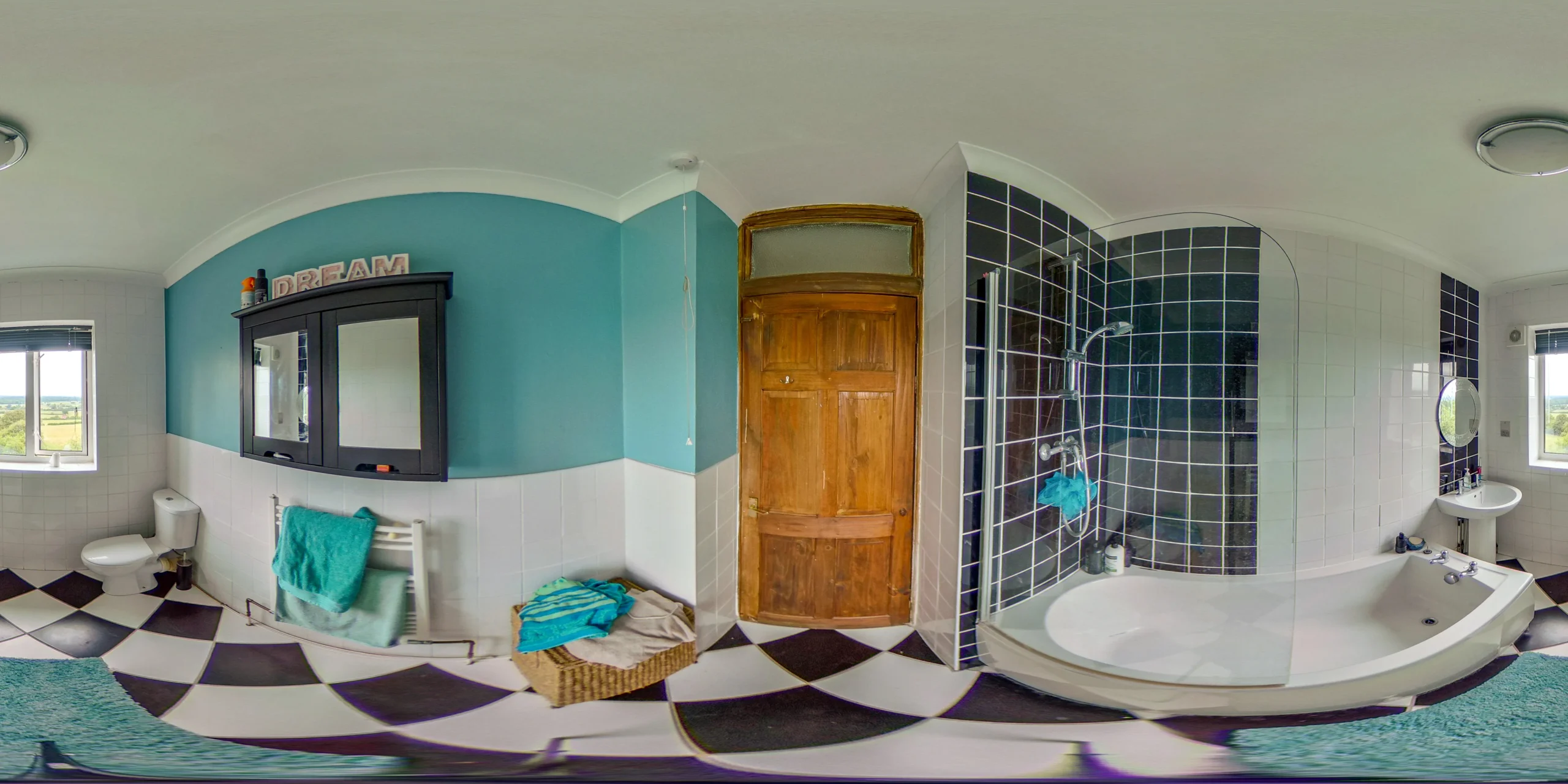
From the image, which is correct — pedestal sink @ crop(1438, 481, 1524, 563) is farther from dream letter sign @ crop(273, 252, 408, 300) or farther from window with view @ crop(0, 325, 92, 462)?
window with view @ crop(0, 325, 92, 462)

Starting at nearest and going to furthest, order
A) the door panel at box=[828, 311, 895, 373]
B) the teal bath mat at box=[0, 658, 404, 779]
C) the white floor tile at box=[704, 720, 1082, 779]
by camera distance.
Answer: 1. the teal bath mat at box=[0, 658, 404, 779]
2. the white floor tile at box=[704, 720, 1082, 779]
3. the door panel at box=[828, 311, 895, 373]

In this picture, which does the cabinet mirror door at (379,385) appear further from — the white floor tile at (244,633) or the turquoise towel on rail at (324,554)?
the white floor tile at (244,633)

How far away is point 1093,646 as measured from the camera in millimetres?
1279

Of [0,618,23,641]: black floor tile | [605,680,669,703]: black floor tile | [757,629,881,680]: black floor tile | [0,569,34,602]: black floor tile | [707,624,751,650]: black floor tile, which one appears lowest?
[707,624,751,650]: black floor tile

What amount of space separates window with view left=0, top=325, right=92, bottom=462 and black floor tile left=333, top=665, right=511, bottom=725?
64 centimetres

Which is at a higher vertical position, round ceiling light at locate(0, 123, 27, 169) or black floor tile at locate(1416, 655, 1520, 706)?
round ceiling light at locate(0, 123, 27, 169)

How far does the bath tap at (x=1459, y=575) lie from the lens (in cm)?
103

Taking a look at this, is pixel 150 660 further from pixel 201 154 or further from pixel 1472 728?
pixel 1472 728

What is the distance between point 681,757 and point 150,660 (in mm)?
896

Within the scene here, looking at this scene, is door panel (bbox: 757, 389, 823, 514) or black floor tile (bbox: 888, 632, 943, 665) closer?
black floor tile (bbox: 888, 632, 943, 665)

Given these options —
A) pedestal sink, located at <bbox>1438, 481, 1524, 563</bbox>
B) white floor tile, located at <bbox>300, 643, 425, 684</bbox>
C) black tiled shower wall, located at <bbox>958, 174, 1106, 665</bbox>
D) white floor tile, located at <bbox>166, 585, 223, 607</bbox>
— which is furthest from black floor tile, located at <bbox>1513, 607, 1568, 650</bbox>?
white floor tile, located at <bbox>166, 585, 223, 607</bbox>

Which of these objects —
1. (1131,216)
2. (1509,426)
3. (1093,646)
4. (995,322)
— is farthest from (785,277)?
(1509,426)

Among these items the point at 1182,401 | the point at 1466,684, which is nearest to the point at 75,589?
the point at 1182,401

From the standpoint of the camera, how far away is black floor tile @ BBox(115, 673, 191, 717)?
26.8 inches
